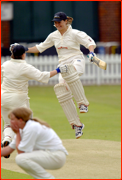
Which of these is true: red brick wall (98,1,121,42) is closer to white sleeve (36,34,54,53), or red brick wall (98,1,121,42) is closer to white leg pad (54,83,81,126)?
white sleeve (36,34,54,53)

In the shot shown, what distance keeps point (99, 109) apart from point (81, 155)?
4613 millimetres

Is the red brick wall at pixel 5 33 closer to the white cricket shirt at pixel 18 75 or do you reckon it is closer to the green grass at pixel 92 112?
the green grass at pixel 92 112

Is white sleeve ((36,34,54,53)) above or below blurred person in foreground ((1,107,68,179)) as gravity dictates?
above

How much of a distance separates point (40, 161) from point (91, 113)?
5.89m

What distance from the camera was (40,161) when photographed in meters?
4.05

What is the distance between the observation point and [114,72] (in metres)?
15.8

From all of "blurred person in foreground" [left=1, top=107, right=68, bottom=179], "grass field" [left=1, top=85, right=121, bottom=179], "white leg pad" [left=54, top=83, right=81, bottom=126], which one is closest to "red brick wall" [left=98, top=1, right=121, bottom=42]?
"grass field" [left=1, top=85, right=121, bottom=179]

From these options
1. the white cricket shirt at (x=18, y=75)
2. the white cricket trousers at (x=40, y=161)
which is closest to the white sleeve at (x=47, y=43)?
the white cricket shirt at (x=18, y=75)

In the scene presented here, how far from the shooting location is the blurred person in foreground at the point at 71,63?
6121 mm

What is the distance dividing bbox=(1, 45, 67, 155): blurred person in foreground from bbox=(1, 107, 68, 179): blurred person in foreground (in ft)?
4.44

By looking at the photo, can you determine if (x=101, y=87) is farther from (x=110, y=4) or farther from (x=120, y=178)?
(x=120, y=178)

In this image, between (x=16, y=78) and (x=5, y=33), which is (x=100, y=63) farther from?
(x=5, y=33)

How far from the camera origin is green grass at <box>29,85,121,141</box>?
24.9 ft

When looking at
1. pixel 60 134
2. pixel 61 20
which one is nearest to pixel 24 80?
pixel 61 20
